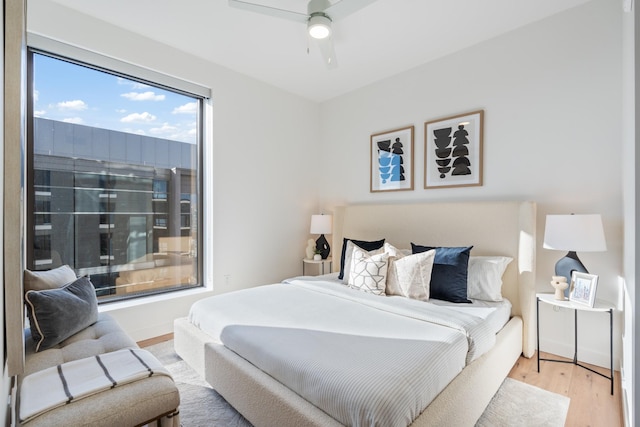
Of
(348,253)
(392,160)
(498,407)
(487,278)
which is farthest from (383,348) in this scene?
(392,160)

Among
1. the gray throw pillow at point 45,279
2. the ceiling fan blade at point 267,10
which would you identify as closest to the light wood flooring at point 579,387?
the ceiling fan blade at point 267,10

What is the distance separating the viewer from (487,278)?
247 centimetres

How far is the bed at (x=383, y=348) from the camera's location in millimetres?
1349

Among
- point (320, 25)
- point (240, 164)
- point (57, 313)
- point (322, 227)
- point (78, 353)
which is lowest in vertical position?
point (78, 353)

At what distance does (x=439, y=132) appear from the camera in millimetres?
3152

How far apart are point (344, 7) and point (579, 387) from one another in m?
3.04

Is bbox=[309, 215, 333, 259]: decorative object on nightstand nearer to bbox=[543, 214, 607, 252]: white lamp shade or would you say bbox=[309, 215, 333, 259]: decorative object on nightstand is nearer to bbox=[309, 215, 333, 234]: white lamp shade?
bbox=[309, 215, 333, 234]: white lamp shade

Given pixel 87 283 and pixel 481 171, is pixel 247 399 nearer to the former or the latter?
pixel 87 283

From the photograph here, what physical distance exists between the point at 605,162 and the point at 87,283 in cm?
376

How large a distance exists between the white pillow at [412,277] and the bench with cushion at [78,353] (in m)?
1.70

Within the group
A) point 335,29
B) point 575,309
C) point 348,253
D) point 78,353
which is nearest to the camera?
point 78,353

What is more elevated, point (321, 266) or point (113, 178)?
point (113, 178)

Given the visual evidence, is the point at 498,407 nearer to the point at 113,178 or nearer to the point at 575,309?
the point at 575,309

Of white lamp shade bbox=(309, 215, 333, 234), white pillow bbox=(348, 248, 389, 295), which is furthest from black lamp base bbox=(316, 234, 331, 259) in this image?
white pillow bbox=(348, 248, 389, 295)
